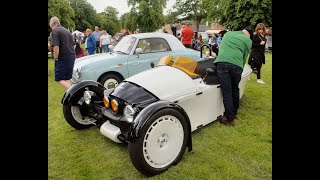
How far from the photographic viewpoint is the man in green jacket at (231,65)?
4125 mm

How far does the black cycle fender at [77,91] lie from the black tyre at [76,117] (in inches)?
4.7

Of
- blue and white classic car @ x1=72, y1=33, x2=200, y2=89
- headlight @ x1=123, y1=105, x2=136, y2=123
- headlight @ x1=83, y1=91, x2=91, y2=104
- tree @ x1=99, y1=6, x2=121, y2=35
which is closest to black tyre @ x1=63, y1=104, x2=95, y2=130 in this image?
headlight @ x1=83, y1=91, x2=91, y2=104

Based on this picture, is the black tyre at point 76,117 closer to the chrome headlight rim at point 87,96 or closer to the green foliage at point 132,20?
the chrome headlight rim at point 87,96

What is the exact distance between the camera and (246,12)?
2422 centimetres

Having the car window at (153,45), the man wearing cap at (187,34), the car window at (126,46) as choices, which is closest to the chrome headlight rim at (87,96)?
the car window at (126,46)

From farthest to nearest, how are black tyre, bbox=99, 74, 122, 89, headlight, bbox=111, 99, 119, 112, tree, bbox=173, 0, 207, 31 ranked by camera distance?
tree, bbox=173, 0, 207, 31
black tyre, bbox=99, 74, 122, 89
headlight, bbox=111, 99, 119, 112

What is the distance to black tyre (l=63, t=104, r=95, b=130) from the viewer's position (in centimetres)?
400

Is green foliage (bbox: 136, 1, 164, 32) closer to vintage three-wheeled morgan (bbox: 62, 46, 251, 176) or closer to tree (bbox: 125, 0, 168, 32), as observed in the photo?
tree (bbox: 125, 0, 168, 32)

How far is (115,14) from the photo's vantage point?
103312 mm

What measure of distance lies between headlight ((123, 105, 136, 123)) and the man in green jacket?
1.81m
